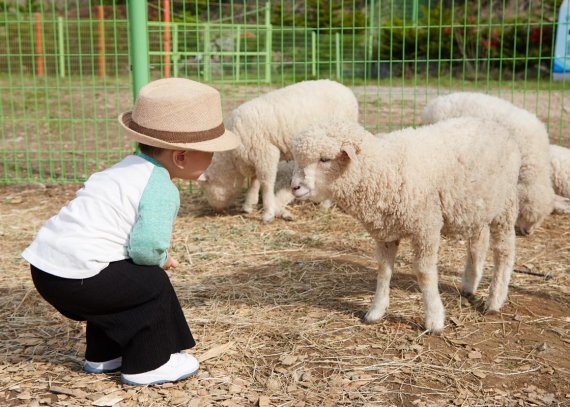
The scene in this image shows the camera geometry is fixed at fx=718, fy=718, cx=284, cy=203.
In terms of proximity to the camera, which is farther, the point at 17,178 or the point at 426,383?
the point at 17,178

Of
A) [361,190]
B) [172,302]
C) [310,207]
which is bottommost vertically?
[310,207]

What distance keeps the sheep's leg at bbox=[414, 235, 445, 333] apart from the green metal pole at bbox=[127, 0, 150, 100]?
4.00m

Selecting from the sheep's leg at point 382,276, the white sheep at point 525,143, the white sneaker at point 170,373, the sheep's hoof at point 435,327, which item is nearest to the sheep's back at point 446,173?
the sheep's leg at point 382,276

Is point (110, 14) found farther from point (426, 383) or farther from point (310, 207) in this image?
point (426, 383)

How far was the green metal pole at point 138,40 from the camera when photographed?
6891 millimetres

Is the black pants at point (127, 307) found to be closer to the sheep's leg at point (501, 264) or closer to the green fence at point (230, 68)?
the sheep's leg at point (501, 264)

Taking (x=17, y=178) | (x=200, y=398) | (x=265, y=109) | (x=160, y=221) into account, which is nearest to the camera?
(x=160, y=221)

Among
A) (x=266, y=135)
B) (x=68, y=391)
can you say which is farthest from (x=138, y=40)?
(x=68, y=391)

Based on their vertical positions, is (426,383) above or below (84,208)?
below

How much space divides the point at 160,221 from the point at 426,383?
1.47m

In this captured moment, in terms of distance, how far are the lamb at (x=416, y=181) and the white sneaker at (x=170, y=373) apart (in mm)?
991

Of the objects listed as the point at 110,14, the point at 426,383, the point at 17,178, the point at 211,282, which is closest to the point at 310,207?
the point at 211,282

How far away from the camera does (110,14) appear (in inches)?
1072

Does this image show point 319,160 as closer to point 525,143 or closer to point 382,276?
point 382,276
